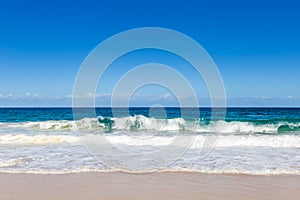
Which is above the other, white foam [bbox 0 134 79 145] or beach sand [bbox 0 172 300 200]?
beach sand [bbox 0 172 300 200]

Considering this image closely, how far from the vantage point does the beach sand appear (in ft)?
20.1

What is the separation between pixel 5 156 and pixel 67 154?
204 centimetres

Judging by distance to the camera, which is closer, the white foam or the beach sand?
the beach sand

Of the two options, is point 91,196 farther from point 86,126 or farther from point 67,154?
point 86,126

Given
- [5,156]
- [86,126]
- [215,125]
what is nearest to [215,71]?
[5,156]

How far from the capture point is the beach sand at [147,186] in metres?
6.12

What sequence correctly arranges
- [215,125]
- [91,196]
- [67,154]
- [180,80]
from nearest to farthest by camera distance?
[91,196], [67,154], [180,80], [215,125]

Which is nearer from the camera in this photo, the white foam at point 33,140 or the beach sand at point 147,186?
the beach sand at point 147,186

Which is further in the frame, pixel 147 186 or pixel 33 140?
pixel 33 140

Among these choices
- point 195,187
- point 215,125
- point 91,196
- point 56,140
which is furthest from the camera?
point 215,125

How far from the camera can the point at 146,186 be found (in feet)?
A: 22.5

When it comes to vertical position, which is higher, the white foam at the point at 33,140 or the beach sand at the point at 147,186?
the beach sand at the point at 147,186

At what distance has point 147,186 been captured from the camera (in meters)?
6.87

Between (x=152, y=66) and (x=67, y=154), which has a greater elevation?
(x=152, y=66)
